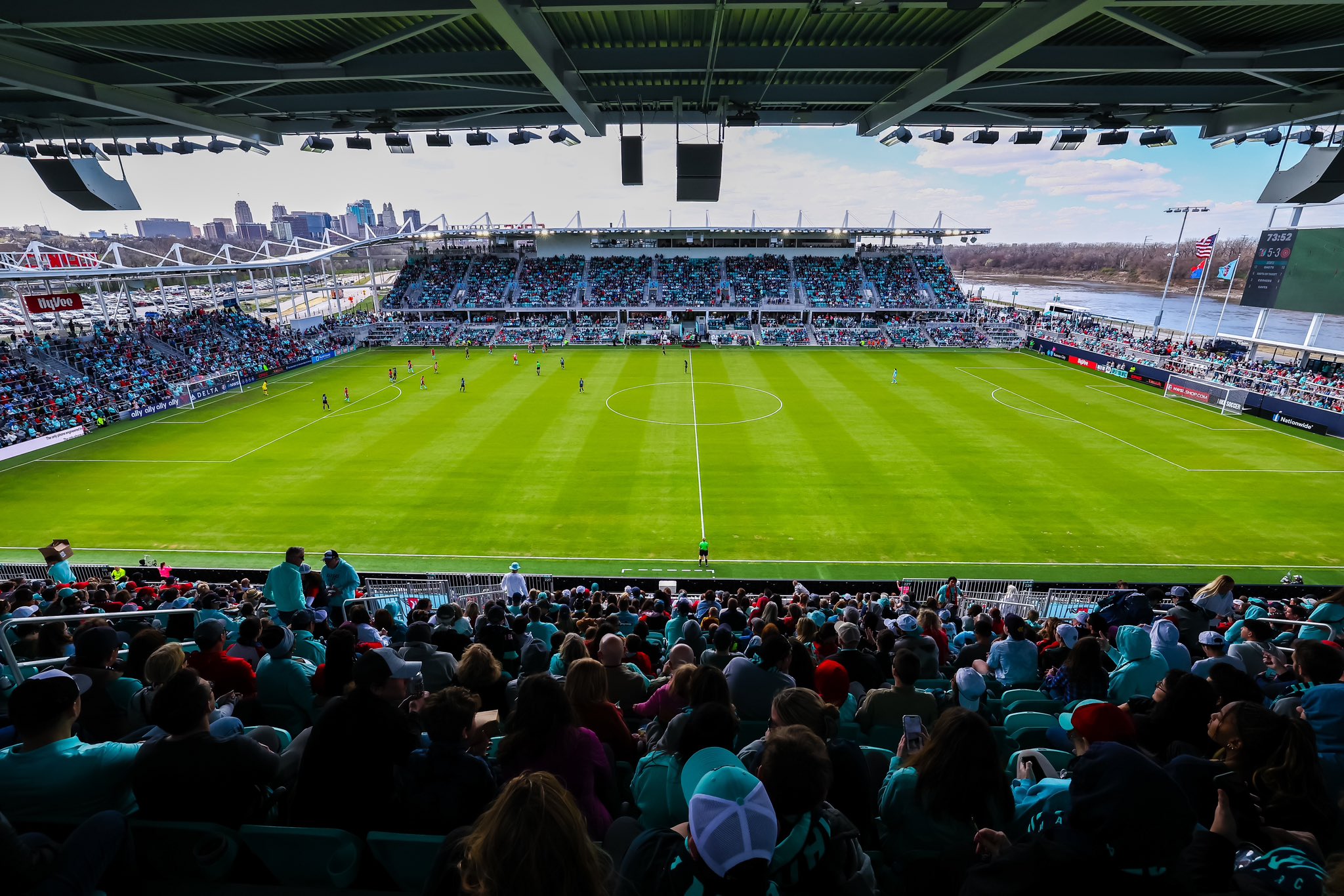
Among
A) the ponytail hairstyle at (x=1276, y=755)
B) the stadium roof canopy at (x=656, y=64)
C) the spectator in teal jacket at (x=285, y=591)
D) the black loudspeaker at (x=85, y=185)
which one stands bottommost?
the spectator in teal jacket at (x=285, y=591)

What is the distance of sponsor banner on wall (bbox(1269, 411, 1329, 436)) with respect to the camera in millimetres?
27906

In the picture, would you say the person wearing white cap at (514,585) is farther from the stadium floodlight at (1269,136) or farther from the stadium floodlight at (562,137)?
the stadium floodlight at (1269,136)

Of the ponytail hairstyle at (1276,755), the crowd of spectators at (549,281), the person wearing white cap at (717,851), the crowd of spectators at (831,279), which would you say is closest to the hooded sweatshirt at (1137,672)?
the ponytail hairstyle at (1276,755)

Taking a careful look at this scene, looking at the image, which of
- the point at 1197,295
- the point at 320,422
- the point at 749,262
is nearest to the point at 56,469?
the point at 320,422

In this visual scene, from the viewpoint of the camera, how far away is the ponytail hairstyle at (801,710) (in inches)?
140

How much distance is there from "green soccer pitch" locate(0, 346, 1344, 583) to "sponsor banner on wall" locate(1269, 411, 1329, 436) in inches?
35.5

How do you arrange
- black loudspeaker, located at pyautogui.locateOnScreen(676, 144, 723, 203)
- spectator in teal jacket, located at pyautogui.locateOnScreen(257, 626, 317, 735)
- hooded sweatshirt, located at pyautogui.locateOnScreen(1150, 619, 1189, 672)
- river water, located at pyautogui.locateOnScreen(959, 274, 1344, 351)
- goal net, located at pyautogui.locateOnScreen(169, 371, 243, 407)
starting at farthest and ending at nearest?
river water, located at pyautogui.locateOnScreen(959, 274, 1344, 351) < goal net, located at pyautogui.locateOnScreen(169, 371, 243, 407) < black loudspeaker, located at pyautogui.locateOnScreen(676, 144, 723, 203) < hooded sweatshirt, located at pyautogui.locateOnScreen(1150, 619, 1189, 672) < spectator in teal jacket, located at pyautogui.locateOnScreen(257, 626, 317, 735)

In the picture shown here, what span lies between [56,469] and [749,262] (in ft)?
193

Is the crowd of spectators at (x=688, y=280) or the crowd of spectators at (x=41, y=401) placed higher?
the crowd of spectators at (x=688, y=280)

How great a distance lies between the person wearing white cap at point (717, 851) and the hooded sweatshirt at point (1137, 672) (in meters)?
5.53

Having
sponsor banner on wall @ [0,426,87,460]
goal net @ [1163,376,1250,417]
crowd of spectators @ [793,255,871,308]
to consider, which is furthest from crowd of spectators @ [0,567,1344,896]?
crowd of spectators @ [793,255,871,308]

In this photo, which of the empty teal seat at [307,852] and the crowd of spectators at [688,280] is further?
the crowd of spectators at [688,280]

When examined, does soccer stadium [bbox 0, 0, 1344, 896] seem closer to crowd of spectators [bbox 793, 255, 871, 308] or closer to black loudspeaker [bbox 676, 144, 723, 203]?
black loudspeaker [bbox 676, 144, 723, 203]

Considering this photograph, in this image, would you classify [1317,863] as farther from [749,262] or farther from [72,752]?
[749,262]
